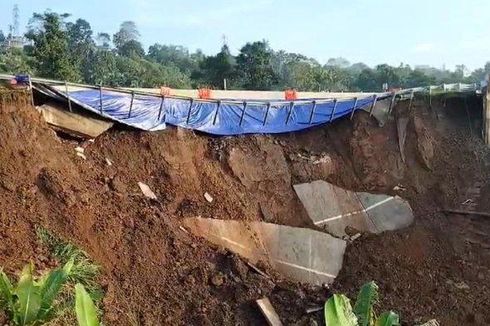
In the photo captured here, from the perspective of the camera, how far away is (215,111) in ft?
45.7

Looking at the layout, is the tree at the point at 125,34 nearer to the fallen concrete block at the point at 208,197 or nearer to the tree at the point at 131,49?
the tree at the point at 131,49

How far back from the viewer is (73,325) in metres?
7.73

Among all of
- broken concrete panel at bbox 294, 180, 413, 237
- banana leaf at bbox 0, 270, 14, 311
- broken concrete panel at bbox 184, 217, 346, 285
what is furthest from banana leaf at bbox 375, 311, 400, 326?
broken concrete panel at bbox 294, 180, 413, 237

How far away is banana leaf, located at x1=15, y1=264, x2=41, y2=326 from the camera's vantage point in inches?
280

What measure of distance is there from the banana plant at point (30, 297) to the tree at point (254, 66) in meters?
23.7

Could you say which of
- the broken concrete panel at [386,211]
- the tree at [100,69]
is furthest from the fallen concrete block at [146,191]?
the tree at [100,69]

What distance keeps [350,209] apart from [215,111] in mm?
4200

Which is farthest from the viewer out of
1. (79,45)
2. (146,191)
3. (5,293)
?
(79,45)

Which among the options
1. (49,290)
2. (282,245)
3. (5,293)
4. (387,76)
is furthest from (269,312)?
(387,76)

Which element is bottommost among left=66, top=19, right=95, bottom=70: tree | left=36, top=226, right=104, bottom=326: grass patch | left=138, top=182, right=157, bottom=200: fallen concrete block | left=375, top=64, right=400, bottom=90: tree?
left=36, top=226, right=104, bottom=326: grass patch

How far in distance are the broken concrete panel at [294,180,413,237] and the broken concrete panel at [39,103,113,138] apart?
505cm

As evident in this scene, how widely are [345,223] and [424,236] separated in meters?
1.94

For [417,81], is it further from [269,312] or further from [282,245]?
[269,312]

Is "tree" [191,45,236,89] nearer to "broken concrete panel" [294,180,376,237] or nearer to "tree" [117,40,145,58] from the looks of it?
"broken concrete panel" [294,180,376,237]
